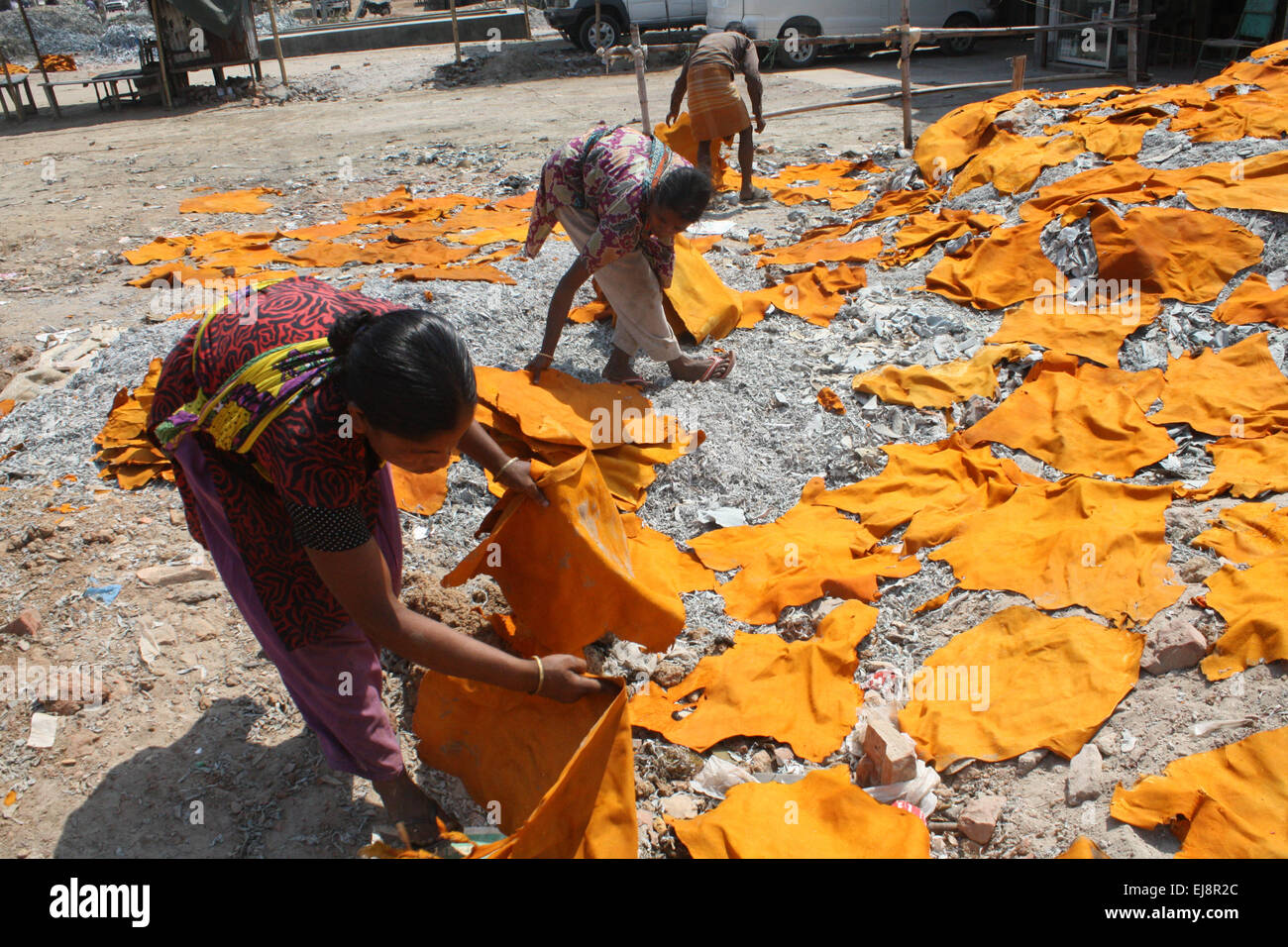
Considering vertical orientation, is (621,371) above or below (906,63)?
below

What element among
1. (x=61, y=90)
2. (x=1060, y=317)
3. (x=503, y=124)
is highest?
(x=61, y=90)

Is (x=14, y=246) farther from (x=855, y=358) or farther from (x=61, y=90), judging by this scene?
(x=61, y=90)

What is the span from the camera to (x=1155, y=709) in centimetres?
218

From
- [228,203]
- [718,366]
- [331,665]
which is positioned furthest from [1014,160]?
[228,203]

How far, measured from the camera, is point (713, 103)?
6.64 meters

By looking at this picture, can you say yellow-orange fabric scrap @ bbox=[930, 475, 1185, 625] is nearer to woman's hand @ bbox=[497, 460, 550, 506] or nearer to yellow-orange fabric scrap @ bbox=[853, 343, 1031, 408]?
yellow-orange fabric scrap @ bbox=[853, 343, 1031, 408]

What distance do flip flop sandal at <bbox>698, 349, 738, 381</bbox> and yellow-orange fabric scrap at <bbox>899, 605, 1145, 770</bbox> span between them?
6.41 ft

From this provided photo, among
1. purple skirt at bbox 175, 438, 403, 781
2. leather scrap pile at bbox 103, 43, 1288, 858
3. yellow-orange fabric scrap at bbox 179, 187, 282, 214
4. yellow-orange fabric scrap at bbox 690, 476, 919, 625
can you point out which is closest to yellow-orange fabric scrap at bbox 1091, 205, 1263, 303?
leather scrap pile at bbox 103, 43, 1288, 858

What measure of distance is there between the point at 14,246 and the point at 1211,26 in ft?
Result: 42.2

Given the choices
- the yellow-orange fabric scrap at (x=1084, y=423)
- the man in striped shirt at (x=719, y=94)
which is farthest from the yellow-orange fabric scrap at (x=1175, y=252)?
the man in striped shirt at (x=719, y=94)

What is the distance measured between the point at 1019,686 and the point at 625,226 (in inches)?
88.3

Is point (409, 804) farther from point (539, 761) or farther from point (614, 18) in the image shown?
point (614, 18)

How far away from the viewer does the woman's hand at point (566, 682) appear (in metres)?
1.80

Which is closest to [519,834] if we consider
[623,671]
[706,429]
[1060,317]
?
[623,671]
